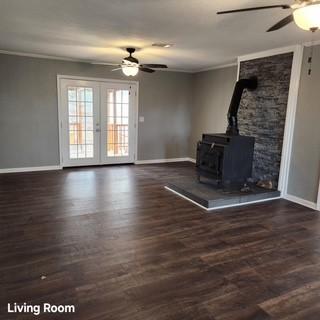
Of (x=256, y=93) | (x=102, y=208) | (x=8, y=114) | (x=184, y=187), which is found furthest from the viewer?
(x=8, y=114)

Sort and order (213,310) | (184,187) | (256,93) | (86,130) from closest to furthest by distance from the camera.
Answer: (213,310) → (184,187) → (256,93) → (86,130)

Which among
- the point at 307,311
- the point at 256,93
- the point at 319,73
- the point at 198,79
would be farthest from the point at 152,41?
the point at 307,311

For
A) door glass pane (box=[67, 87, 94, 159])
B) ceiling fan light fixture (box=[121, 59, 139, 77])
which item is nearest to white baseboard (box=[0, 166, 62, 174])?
door glass pane (box=[67, 87, 94, 159])

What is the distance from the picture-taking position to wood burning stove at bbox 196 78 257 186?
4.55m

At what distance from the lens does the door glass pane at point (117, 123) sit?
263 inches

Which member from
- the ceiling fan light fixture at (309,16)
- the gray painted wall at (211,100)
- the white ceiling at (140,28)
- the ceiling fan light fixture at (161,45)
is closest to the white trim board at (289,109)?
the white ceiling at (140,28)

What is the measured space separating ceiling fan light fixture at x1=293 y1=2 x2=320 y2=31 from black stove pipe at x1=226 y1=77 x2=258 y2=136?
2986mm

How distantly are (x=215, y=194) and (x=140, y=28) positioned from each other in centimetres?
263

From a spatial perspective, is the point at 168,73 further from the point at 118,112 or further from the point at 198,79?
the point at 118,112

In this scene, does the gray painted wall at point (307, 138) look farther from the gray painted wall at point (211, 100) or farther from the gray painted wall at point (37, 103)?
the gray painted wall at point (37, 103)

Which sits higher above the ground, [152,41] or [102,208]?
[152,41]

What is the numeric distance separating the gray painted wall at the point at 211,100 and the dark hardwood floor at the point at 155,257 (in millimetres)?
2834

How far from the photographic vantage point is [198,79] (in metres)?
7.34

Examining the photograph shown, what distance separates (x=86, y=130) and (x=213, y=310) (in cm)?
532
